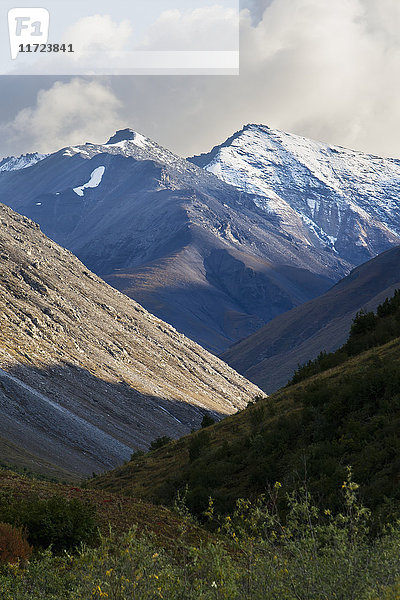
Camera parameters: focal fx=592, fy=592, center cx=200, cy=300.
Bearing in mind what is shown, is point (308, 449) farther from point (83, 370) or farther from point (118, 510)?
point (83, 370)

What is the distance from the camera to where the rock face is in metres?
76.6

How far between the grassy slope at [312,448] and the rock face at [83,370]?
39.4m

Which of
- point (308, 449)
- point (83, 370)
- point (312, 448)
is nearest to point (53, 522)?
point (312, 448)

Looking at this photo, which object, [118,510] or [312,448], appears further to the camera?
[312,448]

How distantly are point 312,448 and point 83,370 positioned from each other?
87.8 meters

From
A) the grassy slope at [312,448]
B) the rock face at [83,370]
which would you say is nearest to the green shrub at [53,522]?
the grassy slope at [312,448]

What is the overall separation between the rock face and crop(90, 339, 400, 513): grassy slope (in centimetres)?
3944

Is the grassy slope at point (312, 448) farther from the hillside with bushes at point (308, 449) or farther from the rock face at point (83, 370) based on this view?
the rock face at point (83, 370)

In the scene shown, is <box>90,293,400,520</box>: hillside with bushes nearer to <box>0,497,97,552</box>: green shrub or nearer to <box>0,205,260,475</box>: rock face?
<box>0,497,97,552</box>: green shrub

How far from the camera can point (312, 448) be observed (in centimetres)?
2141

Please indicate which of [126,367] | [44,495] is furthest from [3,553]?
[126,367]

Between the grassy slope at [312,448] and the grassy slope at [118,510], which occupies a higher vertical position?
the grassy slope at [312,448]

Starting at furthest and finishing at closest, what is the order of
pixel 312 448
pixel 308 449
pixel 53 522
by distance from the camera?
pixel 308 449 → pixel 312 448 → pixel 53 522

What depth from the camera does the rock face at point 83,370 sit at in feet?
251
